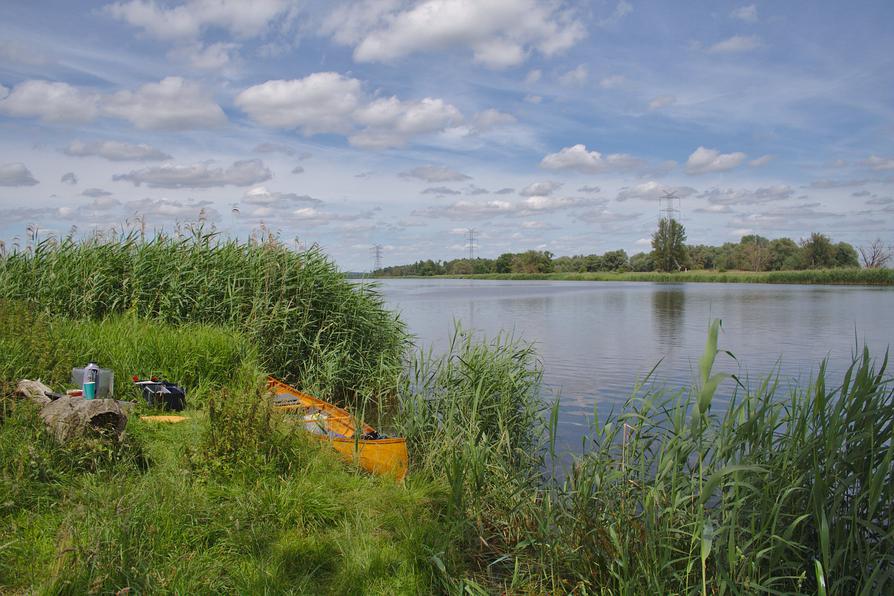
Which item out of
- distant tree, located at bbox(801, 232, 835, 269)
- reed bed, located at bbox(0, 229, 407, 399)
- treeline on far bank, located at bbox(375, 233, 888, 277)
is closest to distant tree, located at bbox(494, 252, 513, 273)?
treeline on far bank, located at bbox(375, 233, 888, 277)

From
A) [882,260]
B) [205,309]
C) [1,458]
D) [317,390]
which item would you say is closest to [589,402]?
[317,390]

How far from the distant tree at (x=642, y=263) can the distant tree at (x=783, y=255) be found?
19.1 metres

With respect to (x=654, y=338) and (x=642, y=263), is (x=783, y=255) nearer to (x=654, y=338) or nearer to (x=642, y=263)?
(x=642, y=263)

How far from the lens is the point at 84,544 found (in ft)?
11.0

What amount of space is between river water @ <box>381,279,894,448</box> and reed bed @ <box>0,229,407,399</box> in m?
1.54

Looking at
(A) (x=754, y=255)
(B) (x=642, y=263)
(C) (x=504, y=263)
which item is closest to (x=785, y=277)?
(A) (x=754, y=255)

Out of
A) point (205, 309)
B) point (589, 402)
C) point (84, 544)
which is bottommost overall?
point (589, 402)

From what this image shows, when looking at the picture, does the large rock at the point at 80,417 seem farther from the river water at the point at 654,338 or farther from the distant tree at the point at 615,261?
the distant tree at the point at 615,261

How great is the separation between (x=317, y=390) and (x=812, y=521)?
746 centimetres

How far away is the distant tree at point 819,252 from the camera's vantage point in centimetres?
7012

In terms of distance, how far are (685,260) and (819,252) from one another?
2444cm

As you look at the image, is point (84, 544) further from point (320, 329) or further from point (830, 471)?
point (320, 329)

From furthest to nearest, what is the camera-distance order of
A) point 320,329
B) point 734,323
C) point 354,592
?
1. point 734,323
2. point 320,329
3. point 354,592

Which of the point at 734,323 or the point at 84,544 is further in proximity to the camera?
the point at 734,323
